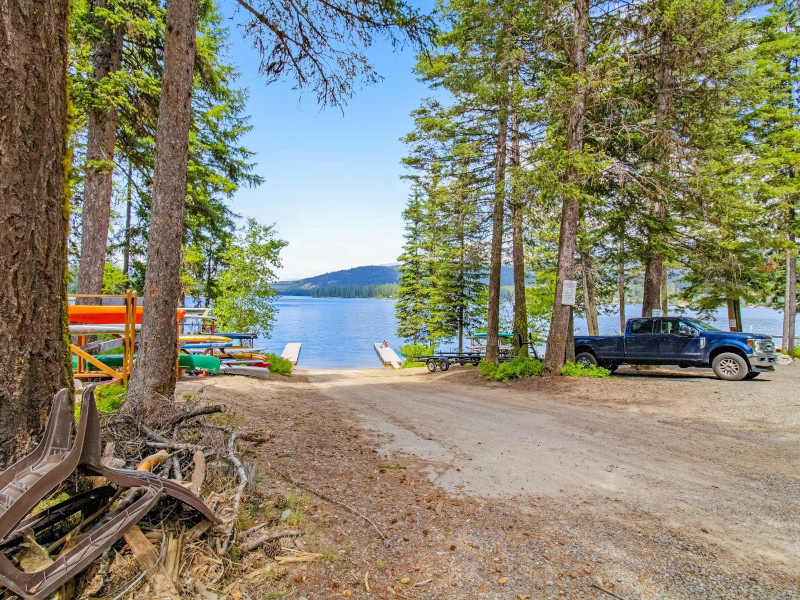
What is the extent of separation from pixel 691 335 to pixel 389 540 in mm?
11631

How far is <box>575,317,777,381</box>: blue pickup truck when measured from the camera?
34.2ft

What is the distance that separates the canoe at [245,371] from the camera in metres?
12.1

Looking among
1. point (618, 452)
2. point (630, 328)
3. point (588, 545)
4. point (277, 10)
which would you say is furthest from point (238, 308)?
point (588, 545)

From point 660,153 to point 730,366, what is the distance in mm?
6012

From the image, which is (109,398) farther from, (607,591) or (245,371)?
(607,591)

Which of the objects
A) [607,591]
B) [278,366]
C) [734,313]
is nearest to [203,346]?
[278,366]

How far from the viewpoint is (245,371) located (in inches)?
489

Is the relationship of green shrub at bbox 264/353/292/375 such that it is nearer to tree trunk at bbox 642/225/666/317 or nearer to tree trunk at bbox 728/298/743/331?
tree trunk at bbox 642/225/666/317

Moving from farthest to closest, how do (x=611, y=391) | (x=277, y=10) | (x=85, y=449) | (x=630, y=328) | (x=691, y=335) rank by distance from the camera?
1. (x=630, y=328)
2. (x=691, y=335)
3. (x=611, y=391)
4. (x=277, y=10)
5. (x=85, y=449)

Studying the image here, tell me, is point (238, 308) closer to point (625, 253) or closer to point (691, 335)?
point (625, 253)

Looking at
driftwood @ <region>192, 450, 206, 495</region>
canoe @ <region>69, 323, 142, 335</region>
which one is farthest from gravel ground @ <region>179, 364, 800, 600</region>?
canoe @ <region>69, 323, 142, 335</region>

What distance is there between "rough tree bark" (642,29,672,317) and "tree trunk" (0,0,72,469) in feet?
40.1

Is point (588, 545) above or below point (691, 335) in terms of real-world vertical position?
below

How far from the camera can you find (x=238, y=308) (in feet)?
61.6
